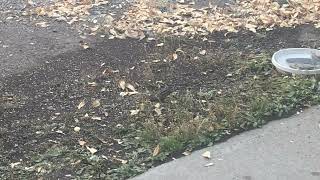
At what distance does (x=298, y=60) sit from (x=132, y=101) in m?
1.45

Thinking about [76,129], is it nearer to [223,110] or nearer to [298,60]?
[223,110]

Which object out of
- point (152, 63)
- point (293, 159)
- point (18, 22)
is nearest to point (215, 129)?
point (293, 159)

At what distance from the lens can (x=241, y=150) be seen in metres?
3.50

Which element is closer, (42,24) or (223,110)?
(223,110)

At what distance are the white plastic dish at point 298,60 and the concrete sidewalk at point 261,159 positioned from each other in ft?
2.43

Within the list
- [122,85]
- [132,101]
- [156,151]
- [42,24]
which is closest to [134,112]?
[132,101]

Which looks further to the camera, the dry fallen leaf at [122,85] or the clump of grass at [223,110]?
the dry fallen leaf at [122,85]

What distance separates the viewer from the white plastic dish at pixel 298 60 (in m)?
4.46

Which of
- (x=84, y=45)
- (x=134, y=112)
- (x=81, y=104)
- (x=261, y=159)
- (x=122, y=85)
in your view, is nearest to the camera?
(x=261, y=159)

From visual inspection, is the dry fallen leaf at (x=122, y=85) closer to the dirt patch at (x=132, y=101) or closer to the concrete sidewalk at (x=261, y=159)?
the dirt patch at (x=132, y=101)

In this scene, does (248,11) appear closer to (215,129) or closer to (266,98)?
(266,98)

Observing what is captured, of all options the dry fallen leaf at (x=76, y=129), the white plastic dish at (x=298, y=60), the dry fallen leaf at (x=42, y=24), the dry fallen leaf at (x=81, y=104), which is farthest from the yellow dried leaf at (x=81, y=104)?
the dry fallen leaf at (x=42, y=24)

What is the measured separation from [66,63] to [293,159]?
7.53 ft

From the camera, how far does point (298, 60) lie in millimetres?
4707
